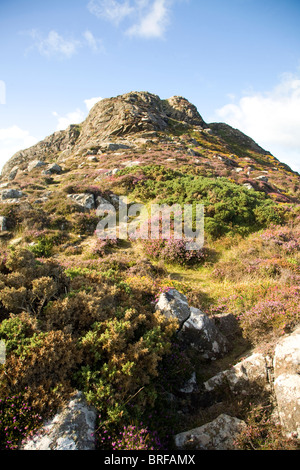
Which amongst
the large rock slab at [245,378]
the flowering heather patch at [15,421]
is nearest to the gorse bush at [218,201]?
the large rock slab at [245,378]

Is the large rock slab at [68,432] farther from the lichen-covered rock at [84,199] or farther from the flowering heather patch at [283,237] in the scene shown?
the lichen-covered rock at [84,199]

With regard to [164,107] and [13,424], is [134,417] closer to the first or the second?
[13,424]

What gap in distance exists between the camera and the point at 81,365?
4176mm

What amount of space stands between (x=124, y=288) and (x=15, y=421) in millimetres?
3912

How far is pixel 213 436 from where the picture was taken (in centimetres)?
382

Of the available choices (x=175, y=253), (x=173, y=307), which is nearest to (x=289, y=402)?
(x=173, y=307)

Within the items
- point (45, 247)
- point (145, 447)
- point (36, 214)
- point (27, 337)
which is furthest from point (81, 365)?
point (36, 214)

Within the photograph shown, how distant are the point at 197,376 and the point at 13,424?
12.3ft

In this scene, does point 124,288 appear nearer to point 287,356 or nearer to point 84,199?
point 287,356

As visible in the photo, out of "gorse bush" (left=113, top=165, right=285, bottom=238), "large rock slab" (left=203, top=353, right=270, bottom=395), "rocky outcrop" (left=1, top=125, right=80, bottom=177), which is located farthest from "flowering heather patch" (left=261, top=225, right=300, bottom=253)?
"rocky outcrop" (left=1, top=125, right=80, bottom=177)

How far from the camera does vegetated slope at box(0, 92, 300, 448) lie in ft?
12.6

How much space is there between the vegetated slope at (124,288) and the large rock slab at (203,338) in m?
0.33

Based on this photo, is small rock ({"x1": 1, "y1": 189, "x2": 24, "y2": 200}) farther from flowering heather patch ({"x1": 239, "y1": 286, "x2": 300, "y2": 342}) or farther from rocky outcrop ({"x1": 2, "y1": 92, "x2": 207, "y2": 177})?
rocky outcrop ({"x1": 2, "y1": 92, "x2": 207, "y2": 177})

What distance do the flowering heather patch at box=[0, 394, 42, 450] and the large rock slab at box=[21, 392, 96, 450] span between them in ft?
0.43
